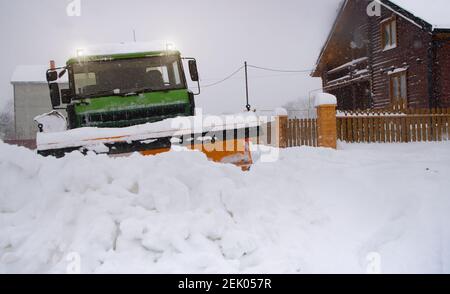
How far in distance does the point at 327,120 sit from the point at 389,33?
9.34 meters

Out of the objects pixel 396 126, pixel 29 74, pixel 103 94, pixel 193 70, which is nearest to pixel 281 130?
pixel 396 126

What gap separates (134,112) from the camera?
20.3 ft

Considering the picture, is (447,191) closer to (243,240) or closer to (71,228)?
(243,240)

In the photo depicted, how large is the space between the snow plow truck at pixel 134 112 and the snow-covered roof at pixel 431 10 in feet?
35.4

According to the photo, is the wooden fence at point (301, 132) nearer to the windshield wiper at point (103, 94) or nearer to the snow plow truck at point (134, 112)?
the snow plow truck at point (134, 112)

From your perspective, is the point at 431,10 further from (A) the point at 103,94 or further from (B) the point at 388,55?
(A) the point at 103,94

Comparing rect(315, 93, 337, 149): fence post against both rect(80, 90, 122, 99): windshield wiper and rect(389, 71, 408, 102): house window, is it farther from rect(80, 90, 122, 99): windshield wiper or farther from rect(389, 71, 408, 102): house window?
rect(389, 71, 408, 102): house window

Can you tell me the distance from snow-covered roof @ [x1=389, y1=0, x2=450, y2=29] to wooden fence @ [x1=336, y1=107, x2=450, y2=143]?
3.73 meters

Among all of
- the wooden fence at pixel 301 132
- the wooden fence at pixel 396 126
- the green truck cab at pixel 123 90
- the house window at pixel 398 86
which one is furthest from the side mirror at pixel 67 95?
the house window at pixel 398 86

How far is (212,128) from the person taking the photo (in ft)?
17.3

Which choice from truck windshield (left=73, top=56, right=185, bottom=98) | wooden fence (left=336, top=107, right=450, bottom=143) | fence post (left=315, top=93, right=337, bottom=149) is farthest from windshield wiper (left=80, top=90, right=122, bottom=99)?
wooden fence (left=336, top=107, right=450, bottom=143)

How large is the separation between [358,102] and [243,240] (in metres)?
19.8
